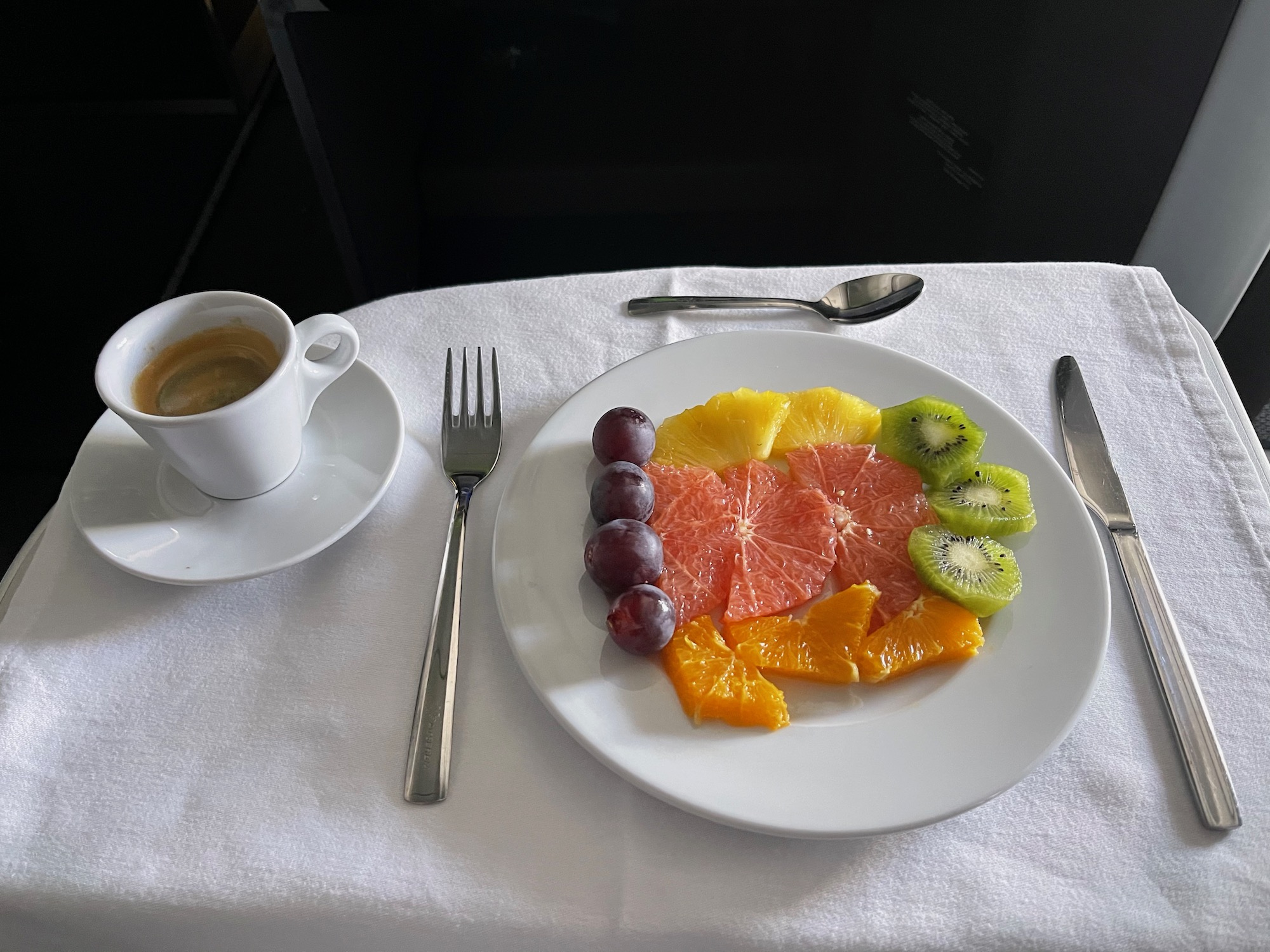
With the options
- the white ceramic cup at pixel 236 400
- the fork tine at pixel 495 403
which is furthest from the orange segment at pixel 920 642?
the white ceramic cup at pixel 236 400

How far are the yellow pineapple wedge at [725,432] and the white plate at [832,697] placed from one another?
9 centimetres

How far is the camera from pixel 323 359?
3.03ft

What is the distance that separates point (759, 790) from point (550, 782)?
0.54ft

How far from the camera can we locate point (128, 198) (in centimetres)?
257

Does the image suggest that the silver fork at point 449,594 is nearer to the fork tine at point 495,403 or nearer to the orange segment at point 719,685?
the fork tine at point 495,403

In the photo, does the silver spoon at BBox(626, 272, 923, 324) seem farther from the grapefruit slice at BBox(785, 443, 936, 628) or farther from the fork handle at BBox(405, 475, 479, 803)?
the fork handle at BBox(405, 475, 479, 803)

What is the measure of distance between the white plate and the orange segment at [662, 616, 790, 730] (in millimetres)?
11

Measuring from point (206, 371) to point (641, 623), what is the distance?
1.70 ft

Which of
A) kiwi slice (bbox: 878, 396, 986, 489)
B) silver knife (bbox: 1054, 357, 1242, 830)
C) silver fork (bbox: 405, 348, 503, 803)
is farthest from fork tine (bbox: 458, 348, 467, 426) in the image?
silver knife (bbox: 1054, 357, 1242, 830)

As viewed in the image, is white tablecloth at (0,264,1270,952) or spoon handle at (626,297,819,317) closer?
white tablecloth at (0,264,1270,952)

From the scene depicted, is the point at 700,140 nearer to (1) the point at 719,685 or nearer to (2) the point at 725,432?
(2) the point at 725,432

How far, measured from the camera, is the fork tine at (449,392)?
94cm

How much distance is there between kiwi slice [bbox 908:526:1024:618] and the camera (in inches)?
29.3

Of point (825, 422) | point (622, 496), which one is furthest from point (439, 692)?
point (825, 422)
